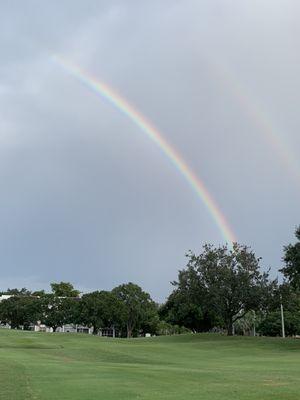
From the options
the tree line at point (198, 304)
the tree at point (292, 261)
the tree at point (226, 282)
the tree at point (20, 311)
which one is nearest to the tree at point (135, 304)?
the tree line at point (198, 304)

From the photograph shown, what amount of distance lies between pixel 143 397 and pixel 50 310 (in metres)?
128

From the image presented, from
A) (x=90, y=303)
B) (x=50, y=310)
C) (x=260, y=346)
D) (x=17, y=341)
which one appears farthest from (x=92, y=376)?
(x=50, y=310)

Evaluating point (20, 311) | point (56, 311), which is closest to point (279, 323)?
point (56, 311)

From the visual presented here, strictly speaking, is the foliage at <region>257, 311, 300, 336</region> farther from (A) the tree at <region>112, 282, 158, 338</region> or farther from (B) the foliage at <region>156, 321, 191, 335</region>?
(A) the tree at <region>112, 282, 158, 338</region>

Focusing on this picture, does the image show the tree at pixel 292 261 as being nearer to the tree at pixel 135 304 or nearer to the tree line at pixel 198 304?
the tree line at pixel 198 304

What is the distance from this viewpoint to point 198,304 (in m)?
75.6

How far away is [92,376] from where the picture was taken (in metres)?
22.7

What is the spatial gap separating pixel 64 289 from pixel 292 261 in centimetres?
13245

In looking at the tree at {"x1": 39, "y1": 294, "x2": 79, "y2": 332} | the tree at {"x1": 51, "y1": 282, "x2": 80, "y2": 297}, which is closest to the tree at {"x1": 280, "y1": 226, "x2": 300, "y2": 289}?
the tree at {"x1": 39, "y1": 294, "x2": 79, "y2": 332}

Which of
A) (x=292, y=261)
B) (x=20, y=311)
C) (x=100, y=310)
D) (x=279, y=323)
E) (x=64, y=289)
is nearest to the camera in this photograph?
(x=292, y=261)

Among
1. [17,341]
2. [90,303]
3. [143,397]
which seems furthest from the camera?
[90,303]

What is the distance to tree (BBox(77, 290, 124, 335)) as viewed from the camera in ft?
419

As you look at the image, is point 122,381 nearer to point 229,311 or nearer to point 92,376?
point 92,376

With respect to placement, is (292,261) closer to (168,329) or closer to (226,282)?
(226,282)
